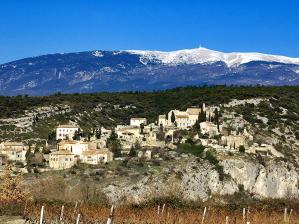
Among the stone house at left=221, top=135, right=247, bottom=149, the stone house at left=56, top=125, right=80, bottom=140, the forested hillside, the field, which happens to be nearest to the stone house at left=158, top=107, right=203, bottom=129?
the stone house at left=221, top=135, right=247, bottom=149

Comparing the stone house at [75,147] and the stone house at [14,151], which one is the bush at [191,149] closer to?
the stone house at [75,147]

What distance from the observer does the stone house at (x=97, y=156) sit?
65.3m

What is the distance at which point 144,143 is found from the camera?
72.7 m

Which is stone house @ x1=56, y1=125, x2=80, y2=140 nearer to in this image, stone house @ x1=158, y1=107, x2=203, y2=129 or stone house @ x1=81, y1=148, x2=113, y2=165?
stone house @ x1=158, y1=107, x2=203, y2=129

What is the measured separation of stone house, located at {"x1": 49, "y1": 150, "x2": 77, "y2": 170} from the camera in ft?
211

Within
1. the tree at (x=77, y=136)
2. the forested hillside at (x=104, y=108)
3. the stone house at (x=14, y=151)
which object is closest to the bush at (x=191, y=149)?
the tree at (x=77, y=136)

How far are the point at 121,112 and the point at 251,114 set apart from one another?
29323 mm

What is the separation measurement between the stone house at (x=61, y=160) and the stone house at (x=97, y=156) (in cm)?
166

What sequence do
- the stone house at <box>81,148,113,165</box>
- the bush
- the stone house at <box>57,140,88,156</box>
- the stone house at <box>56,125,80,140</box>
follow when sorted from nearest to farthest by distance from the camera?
the stone house at <box>81,148,113,165</box>
the stone house at <box>57,140,88,156</box>
the bush
the stone house at <box>56,125,80,140</box>

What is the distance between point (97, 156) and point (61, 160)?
11.6 ft

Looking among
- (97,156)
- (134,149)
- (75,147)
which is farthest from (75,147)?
(134,149)

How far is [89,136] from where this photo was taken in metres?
76.9

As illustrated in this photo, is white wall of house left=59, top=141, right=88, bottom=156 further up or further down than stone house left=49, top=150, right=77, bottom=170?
further up

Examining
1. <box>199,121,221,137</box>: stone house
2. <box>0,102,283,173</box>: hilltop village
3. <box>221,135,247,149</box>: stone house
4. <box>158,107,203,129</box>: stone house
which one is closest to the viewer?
<box>0,102,283,173</box>: hilltop village
